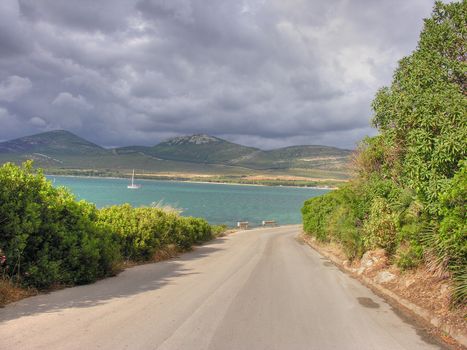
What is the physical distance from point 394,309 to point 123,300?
5.87 metres

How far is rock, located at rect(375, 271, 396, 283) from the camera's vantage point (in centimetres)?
1194

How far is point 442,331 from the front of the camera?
759cm

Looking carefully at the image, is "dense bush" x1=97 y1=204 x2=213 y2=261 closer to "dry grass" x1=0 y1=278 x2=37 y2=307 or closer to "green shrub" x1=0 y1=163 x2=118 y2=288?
"green shrub" x1=0 y1=163 x2=118 y2=288

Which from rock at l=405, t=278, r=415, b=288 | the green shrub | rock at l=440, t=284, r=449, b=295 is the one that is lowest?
rock at l=405, t=278, r=415, b=288

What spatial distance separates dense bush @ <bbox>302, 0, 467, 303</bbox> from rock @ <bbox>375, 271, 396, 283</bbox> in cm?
51

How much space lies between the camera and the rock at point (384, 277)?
11938mm

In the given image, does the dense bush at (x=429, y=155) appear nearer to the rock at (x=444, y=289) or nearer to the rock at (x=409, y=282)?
the rock at (x=444, y=289)

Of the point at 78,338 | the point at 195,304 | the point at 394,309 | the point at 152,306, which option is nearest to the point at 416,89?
the point at 394,309

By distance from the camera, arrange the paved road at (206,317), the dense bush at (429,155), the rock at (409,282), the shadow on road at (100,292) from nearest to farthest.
Answer: the paved road at (206,317) → the shadow on road at (100,292) → the dense bush at (429,155) → the rock at (409,282)

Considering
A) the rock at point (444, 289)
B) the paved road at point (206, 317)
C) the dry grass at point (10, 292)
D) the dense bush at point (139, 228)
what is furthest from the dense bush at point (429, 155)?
the dry grass at point (10, 292)

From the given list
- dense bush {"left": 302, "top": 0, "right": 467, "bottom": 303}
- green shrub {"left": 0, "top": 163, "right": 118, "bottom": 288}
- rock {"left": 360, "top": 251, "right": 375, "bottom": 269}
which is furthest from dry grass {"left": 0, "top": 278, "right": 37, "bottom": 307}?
rock {"left": 360, "top": 251, "right": 375, "bottom": 269}

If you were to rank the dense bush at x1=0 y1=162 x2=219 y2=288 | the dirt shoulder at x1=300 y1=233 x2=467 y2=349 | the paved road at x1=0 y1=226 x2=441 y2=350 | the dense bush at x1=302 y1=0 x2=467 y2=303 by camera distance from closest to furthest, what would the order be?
1. the paved road at x1=0 y1=226 x2=441 y2=350
2. the dirt shoulder at x1=300 y1=233 x2=467 y2=349
3. the dense bush at x1=302 y1=0 x2=467 y2=303
4. the dense bush at x1=0 y1=162 x2=219 y2=288

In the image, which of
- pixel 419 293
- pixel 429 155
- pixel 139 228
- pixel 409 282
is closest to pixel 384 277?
pixel 409 282

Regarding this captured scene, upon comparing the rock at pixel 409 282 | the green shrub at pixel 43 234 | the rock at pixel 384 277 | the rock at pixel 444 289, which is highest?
the green shrub at pixel 43 234
